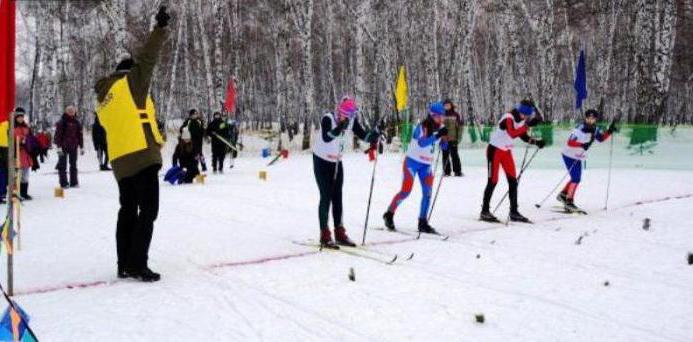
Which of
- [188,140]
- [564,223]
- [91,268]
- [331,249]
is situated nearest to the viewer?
[91,268]

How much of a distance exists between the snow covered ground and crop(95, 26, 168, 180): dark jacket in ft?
3.40

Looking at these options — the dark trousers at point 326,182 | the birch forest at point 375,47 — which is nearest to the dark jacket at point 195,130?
the birch forest at point 375,47

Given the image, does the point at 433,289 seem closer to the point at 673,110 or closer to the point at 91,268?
the point at 91,268

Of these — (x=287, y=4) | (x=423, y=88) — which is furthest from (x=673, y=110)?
(x=287, y=4)

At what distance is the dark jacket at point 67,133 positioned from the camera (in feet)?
44.0

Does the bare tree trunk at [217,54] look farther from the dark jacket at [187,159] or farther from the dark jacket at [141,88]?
the dark jacket at [141,88]

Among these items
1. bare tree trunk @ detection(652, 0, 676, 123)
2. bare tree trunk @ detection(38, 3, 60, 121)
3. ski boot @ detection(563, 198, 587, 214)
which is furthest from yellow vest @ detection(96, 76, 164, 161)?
bare tree trunk @ detection(38, 3, 60, 121)

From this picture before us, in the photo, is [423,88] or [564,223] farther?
[423,88]

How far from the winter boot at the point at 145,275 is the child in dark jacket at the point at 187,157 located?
9.42 m

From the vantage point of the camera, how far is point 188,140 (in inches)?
585

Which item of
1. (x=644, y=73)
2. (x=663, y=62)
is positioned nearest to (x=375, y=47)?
(x=644, y=73)

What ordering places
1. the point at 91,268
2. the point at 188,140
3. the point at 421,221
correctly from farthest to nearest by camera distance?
1. the point at 188,140
2. the point at 421,221
3. the point at 91,268

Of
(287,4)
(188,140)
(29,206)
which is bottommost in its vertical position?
(29,206)

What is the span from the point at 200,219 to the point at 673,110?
52.6 m
